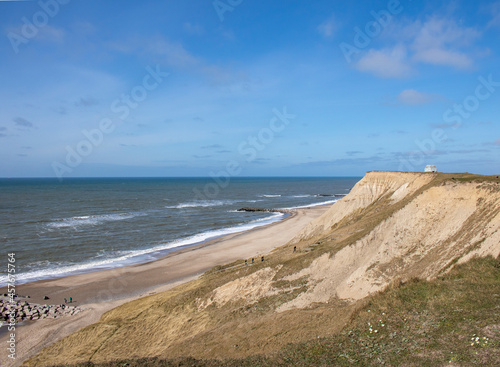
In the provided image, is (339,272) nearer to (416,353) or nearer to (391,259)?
(391,259)

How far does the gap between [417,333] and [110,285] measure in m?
29.5

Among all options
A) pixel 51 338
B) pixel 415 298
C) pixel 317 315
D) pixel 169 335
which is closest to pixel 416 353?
pixel 415 298

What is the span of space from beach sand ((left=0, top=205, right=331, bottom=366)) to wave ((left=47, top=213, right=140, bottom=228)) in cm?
2995

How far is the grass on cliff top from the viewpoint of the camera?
10.9 metres

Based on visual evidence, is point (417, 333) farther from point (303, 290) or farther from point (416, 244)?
point (416, 244)

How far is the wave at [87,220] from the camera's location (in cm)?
6281

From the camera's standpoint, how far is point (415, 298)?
15055 mm

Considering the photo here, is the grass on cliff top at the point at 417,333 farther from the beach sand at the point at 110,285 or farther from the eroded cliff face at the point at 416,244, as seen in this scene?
the beach sand at the point at 110,285

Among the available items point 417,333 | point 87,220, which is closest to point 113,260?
point 87,220

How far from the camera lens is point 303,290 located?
20.6 metres

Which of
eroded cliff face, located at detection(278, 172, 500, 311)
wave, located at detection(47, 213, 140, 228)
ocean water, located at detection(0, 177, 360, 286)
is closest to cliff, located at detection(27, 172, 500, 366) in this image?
eroded cliff face, located at detection(278, 172, 500, 311)

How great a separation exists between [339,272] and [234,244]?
2838 centimetres

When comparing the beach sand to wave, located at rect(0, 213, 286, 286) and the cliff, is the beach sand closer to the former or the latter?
wave, located at rect(0, 213, 286, 286)

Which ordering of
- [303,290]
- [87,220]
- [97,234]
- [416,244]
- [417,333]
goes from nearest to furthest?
[417,333] → [303,290] → [416,244] → [97,234] → [87,220]
